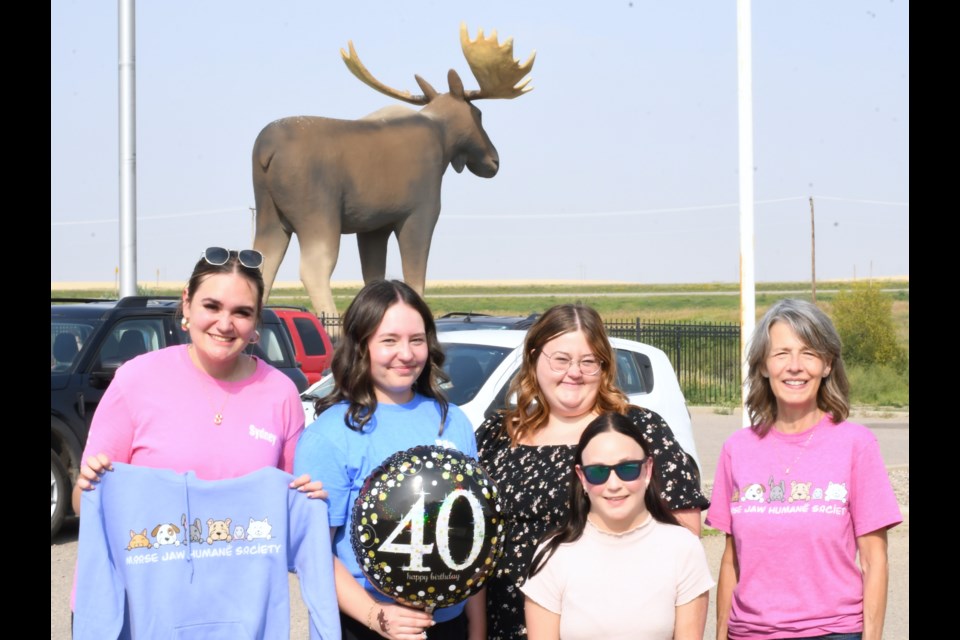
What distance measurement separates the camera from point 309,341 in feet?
43.5

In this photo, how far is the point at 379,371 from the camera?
3.01 m

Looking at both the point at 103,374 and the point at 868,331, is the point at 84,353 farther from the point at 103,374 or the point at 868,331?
the point at 868,331

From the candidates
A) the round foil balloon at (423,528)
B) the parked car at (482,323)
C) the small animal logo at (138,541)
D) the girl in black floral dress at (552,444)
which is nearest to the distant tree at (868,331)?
the parked car at (482,323)

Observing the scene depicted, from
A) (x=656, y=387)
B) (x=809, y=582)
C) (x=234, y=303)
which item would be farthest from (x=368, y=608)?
(x=656, y=387)

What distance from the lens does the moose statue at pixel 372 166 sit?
1115 centimetres

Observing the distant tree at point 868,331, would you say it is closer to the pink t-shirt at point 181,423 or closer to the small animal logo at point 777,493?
the small animal logo at point 777,493

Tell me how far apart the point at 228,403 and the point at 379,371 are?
41cm

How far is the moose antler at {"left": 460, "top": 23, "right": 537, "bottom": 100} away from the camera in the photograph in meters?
11.5

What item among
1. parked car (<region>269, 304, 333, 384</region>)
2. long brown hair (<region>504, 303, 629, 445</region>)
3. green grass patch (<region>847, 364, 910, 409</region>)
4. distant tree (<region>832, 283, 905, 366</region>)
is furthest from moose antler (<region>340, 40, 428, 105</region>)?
distant tree (<region>832, 283, 905, 366</region>)

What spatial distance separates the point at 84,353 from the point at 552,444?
19.9 ft

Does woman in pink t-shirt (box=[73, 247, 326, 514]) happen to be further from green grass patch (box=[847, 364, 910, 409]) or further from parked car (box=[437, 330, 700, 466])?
green grass patch (box=[847, 364, 910, 409])

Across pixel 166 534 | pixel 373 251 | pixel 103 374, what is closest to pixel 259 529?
pixel 166 534

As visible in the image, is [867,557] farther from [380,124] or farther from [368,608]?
[380,124]

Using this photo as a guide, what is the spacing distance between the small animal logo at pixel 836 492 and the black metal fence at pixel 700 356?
17312 millimetres
